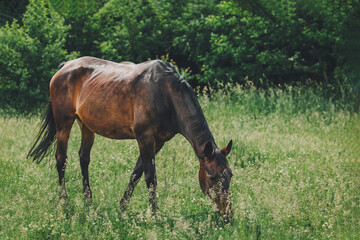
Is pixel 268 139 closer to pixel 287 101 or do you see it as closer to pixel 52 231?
pixel 287 101

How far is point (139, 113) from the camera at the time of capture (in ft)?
13.7

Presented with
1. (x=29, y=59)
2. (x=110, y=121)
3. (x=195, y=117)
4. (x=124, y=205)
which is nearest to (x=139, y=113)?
(x=110, y=121)

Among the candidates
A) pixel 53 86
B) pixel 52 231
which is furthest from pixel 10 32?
pixel 52 231

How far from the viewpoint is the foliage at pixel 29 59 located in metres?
11.3

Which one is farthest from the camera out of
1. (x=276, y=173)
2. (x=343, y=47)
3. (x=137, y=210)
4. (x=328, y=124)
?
(x=328, y=124)

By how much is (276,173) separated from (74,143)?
404cm

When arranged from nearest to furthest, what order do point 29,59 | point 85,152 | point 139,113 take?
1. point 139,113
2. point 85,152
3. point 29,59

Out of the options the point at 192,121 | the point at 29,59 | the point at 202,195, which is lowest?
the point at 29,59

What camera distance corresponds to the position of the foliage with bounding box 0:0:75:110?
1133 cm

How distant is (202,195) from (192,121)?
127 centimetres

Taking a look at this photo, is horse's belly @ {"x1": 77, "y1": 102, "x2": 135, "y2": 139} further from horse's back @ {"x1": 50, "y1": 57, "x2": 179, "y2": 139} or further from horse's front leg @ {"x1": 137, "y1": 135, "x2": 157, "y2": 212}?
horse's front leg @ {"x1": 137, "y1": 135, "x2": 157, "y2": 212}

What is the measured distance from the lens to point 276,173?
5535mm

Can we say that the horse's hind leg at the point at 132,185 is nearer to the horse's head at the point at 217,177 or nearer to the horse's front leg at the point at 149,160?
the horse's front leg at the point at 149,160

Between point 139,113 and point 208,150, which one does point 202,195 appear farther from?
point 139,113
